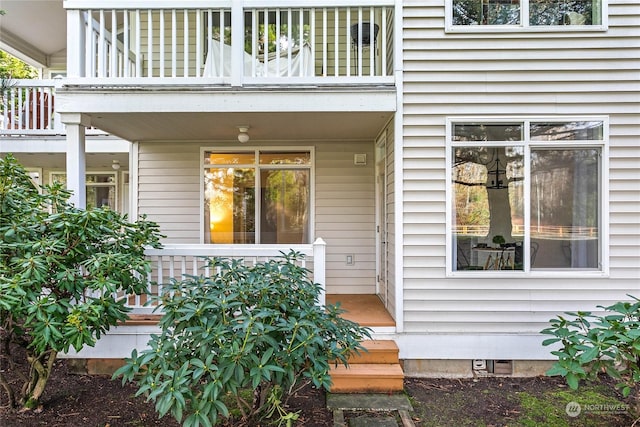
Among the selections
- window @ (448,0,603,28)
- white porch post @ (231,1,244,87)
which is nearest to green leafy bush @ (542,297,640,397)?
window @ (448,0,603,28)

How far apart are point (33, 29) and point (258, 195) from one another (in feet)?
19.1

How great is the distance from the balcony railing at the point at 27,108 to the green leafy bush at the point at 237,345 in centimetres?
522

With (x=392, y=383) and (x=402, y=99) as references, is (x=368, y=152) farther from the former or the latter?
(x=392, y=383)

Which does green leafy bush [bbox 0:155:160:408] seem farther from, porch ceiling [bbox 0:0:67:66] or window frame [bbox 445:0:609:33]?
porch ceiling [bbox 0:0:67:66]

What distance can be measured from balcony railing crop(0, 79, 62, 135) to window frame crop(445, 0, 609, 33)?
6200 mm

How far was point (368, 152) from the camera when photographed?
Answer: 549 centimetres

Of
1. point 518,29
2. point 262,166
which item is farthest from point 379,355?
point 518,29

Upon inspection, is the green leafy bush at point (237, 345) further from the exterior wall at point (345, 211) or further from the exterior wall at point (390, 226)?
the exterior wall at point (345, 211)

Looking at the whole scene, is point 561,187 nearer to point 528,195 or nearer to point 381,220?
point 528,195

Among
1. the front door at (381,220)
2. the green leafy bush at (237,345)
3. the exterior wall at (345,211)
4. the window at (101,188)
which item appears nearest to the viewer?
the green leafy bush at (237,345)

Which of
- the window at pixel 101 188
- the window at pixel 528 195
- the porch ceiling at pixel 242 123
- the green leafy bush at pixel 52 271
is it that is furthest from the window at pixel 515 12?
the window at pixel 101 188

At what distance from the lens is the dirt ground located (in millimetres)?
3074

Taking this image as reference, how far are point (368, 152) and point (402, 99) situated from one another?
5.17ft

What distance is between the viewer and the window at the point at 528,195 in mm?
3971
